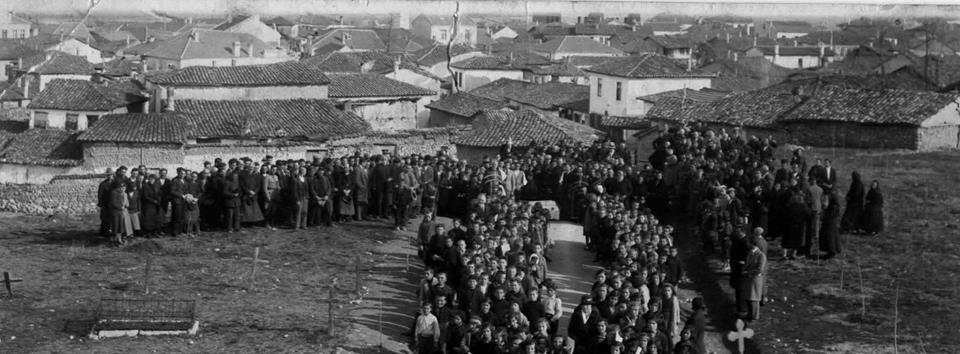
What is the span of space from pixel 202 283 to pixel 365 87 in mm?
31930

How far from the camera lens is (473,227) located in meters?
21.3

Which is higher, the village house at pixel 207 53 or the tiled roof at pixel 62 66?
the village house at pixel 207 53

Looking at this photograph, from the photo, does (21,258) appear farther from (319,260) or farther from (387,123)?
(387,123)

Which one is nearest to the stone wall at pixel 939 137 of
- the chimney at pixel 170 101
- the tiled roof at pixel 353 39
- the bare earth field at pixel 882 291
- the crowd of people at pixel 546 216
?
the bare earth field at pixel 882 291

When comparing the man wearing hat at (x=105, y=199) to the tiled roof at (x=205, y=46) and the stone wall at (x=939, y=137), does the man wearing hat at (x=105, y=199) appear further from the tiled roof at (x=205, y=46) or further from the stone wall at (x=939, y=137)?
the tiled roof at (x=205, y=46)

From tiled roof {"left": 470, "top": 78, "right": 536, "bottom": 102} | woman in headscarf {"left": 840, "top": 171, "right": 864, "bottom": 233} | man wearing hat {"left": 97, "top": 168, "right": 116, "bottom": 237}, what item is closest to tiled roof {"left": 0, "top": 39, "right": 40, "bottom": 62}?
tiled roof {"left": 470, "top": 78, "right": 536, "bottom": 102}

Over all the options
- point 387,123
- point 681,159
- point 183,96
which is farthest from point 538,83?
point 681,159

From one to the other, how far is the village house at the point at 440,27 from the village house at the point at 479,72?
132 feet

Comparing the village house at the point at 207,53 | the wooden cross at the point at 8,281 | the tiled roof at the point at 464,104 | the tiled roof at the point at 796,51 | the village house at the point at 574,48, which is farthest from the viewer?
the village house at the point at 574,48

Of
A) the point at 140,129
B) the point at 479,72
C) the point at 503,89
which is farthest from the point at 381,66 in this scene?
the point at 140,129

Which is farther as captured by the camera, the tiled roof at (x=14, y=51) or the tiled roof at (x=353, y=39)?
the tiled roof at (x=353, y=39)

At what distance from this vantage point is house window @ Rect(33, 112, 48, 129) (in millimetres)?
49000

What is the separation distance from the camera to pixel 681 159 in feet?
90.5

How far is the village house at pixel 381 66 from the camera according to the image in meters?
65.3
